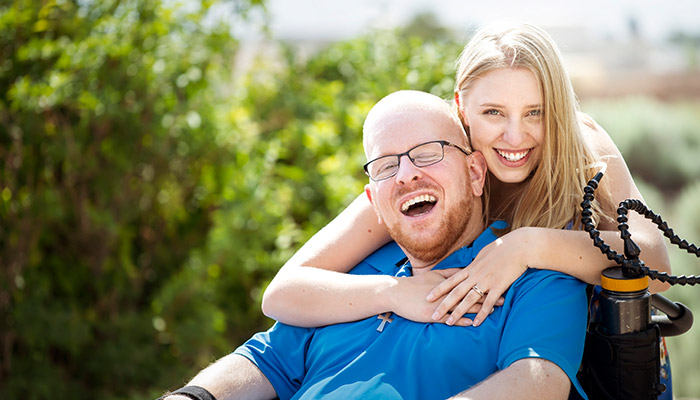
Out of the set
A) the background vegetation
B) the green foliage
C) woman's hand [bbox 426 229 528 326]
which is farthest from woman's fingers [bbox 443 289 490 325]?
the green foliage

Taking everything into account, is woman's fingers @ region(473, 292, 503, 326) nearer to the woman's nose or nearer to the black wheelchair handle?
the woman's nose

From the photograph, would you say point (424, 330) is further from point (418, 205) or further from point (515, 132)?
point (515, 132)

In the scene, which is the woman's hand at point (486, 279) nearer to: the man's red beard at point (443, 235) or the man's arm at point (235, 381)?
the man's red beard at point (443, 235)

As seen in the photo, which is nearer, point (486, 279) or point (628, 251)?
point (628, 251)

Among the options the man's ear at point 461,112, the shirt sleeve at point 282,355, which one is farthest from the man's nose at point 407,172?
the shirt sleeve at point 282,355

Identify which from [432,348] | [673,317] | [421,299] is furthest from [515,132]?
[673,317]

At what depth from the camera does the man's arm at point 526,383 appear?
187cm

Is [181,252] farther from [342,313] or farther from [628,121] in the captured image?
[628,121]

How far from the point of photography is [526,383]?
6.17ft

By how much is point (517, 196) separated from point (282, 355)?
964mm

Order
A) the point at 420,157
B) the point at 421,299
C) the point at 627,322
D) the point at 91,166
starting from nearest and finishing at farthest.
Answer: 1. the point at 627,322
2. the point at 421,299
3. the point at 420,157
4. the point at 91,166

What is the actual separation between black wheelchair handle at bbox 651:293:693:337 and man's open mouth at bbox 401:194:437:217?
0.80 meters

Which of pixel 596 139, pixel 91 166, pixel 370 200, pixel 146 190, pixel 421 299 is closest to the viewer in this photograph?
pixel 421 299

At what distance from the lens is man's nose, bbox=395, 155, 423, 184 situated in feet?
7.47
